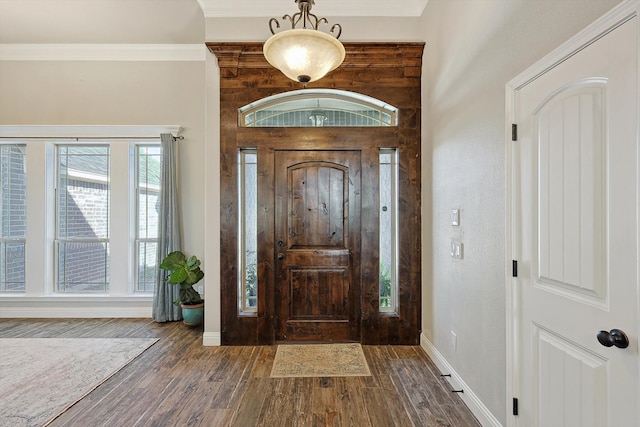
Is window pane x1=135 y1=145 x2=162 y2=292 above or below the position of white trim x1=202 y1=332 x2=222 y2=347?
above

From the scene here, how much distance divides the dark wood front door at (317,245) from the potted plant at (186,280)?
1063mm

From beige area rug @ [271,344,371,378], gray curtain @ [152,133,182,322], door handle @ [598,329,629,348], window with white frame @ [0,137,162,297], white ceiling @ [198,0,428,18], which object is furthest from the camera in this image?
window with white frame @ [0,137,162,297]

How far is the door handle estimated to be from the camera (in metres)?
1.14

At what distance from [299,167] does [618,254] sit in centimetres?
259

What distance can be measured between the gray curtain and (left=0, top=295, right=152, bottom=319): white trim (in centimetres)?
36

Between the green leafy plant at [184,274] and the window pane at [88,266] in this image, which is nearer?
the green leafy plant at [184,274]

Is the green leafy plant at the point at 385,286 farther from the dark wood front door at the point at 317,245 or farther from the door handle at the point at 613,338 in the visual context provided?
the door handle at the point at 613,338

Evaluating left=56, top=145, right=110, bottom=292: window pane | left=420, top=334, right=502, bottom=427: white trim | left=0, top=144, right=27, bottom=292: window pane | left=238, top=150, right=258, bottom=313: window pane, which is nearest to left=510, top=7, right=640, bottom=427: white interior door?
left=420, top=334, right=502, bottom=427: white trim

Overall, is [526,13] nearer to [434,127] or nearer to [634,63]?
[634,63]

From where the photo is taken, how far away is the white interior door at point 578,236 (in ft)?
3.76

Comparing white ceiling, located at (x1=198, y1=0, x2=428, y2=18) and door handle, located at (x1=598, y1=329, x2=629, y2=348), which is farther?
white ceiling, located at (x1=198, y1=0, x2=428, y2=18)

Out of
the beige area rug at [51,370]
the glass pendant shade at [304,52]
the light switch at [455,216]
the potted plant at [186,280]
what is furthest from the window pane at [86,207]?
the light switch at [455,216]

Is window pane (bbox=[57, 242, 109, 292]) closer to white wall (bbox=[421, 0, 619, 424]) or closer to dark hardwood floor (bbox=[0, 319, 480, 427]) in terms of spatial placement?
dark hardwood floor (bbox=[0, 319, 480, 427])

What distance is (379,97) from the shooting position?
10.9 feet
